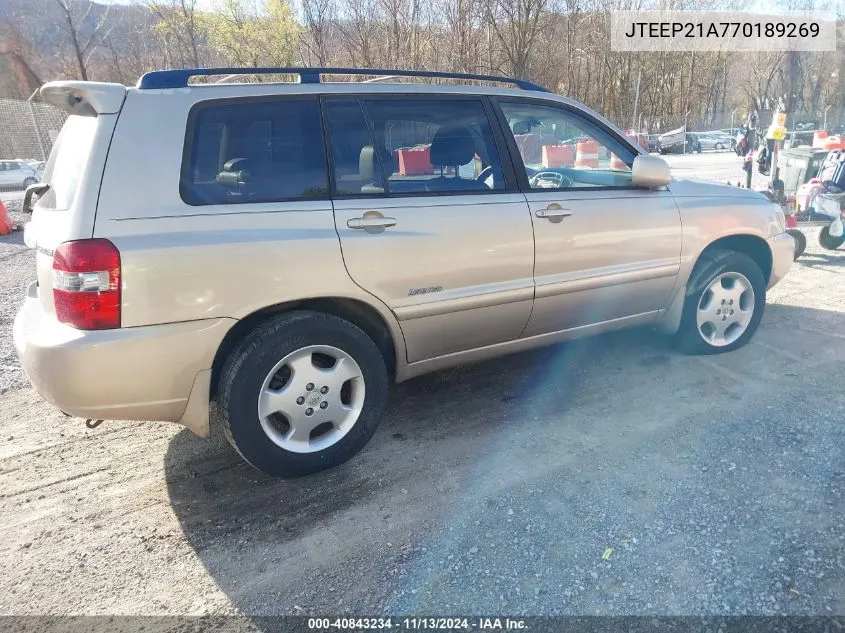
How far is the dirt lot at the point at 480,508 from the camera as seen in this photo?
220 centimetres

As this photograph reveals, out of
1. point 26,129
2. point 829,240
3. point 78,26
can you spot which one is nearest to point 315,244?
point 829,240

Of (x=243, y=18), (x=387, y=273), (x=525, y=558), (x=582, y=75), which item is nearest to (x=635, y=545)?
(x=525, y=558)

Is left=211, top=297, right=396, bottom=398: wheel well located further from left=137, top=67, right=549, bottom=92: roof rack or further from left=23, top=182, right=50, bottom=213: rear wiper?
left=23, top=182, right=50, bottom=213: rear wiper

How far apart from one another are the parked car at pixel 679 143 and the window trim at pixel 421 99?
31.5 meters

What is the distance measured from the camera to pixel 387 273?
9.53ft

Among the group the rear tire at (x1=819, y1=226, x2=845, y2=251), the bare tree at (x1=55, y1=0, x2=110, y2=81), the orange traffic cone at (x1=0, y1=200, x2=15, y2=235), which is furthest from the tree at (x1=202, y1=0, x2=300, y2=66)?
the rear tire at (x1=819, y1=226, x2=845, y2=251)

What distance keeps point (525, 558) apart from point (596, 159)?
266cm

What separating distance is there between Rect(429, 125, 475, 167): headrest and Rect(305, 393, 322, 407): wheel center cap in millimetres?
1496

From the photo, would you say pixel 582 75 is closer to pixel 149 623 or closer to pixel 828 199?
pixel 828 199

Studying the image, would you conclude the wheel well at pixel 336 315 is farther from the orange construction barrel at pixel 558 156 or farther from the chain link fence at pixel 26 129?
the chain link fence at pixel 26 129

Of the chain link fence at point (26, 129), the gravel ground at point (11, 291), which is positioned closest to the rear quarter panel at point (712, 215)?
the gravel ground at point (11, 291)

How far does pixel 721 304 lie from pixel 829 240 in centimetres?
405

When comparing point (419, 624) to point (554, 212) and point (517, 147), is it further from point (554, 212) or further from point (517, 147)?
point (517, 147)

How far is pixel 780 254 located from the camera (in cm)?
430
